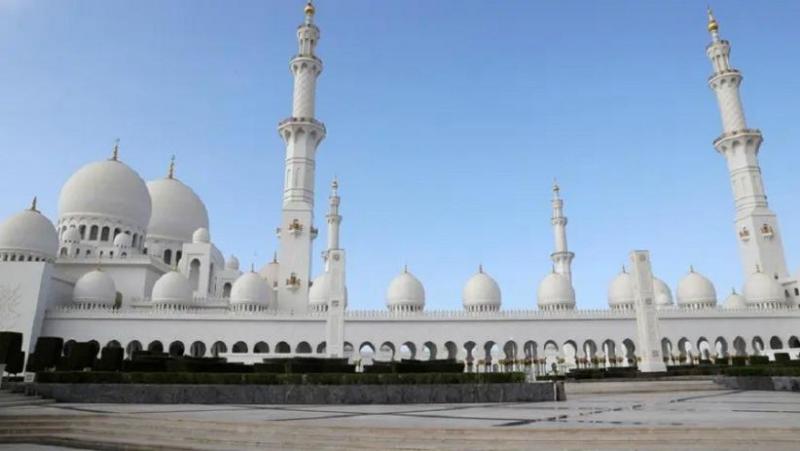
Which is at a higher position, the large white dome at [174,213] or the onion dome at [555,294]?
the large white dome at [174,213]

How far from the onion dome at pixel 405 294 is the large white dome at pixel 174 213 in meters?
23.3

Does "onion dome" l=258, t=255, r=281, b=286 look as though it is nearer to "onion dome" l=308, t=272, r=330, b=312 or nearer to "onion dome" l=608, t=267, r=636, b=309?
"onion dome" l=308, t=272, r=330, b=312

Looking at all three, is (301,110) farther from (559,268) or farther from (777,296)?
(777,296)

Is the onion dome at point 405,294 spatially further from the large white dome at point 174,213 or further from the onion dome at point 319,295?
the large white dome at point 174,213

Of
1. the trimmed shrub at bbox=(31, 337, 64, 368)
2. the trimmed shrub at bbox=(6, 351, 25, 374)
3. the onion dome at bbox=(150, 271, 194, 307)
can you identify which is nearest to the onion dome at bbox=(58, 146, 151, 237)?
the onion dome at bbox=(150, 271, 194, 307)

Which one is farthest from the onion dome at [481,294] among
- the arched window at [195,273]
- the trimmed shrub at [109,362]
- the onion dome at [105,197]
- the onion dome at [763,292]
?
the onion dome at [105,197]

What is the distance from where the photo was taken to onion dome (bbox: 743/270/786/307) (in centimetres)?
3984

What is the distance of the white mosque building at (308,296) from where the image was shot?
3675 cm

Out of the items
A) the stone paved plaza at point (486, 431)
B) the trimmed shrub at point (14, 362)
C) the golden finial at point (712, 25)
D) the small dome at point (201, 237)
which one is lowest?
the stone paved plaza at point (486, 431)

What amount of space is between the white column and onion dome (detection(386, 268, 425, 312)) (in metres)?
15.8

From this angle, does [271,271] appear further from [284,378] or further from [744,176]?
[744,176]

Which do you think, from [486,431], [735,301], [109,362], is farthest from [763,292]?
[109,362]

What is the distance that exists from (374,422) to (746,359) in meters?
24.1

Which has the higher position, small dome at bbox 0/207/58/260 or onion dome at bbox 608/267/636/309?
small dome at bbox 0/207/58/260
